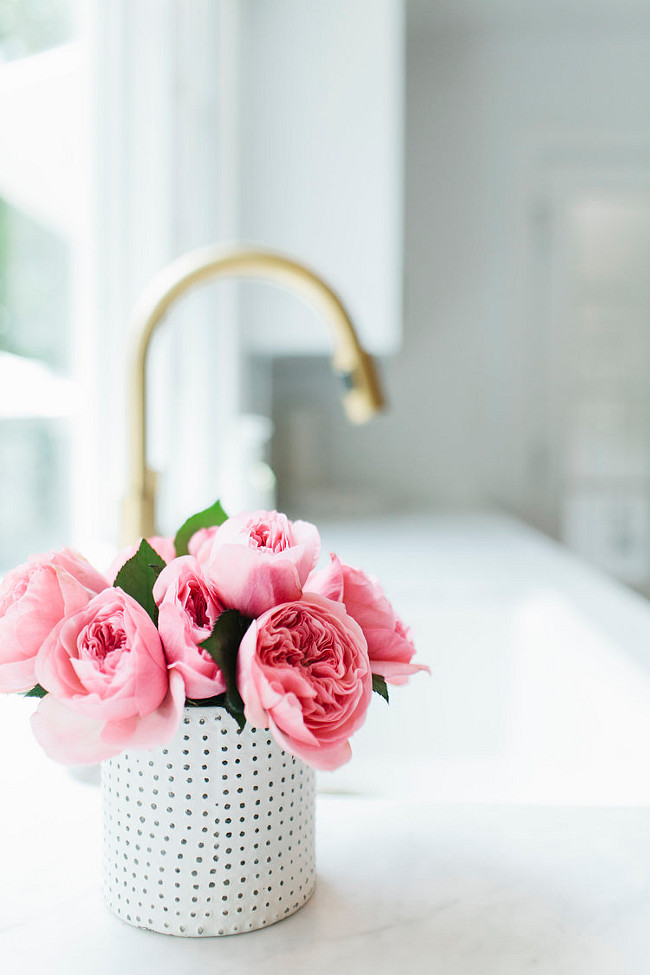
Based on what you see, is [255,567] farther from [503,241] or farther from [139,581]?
[503,241]

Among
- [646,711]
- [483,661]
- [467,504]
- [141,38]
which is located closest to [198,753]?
[646,711]

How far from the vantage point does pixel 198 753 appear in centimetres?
37

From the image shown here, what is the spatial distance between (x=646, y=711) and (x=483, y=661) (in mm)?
417

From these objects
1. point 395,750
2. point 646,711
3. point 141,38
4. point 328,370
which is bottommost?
point 395,750

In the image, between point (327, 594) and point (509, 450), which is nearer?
point (327, 594)

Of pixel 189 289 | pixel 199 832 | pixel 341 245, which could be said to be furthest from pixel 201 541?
pixel 341 245

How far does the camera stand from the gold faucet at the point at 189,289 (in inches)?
27.6

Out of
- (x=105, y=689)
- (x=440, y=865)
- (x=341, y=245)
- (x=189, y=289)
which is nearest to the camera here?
(x=105, y=689)

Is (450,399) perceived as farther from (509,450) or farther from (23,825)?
(23,825)

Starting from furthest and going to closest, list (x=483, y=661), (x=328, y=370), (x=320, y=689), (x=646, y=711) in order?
1. (x=328, y=370)
2. (x=483, y=661)
3. (x=646, y=711)
4. (x=320, y=689)

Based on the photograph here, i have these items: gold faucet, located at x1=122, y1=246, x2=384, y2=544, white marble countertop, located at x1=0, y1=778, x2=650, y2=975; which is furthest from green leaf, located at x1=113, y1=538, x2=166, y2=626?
gold faucet, located at x1=122, y1=246, x2=384, y2=544

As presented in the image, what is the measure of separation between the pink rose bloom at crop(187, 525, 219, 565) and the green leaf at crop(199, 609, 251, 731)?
0.19 feet

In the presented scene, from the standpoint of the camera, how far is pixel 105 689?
1.09 feet

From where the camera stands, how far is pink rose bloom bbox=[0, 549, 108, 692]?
36cm
